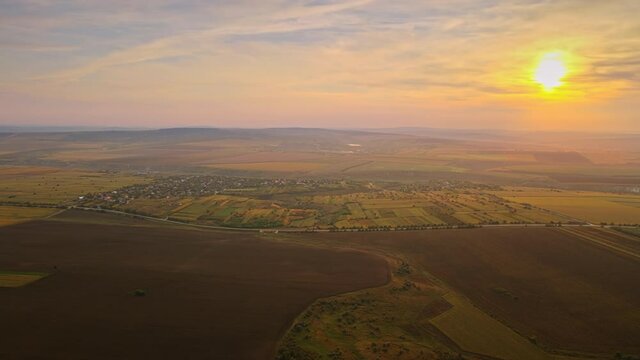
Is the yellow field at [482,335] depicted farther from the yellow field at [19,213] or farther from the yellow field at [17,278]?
the yellow field at [19,213]

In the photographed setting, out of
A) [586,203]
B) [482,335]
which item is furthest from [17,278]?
[586,203]

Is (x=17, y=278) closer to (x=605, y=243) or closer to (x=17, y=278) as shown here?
(x=17, y=278)

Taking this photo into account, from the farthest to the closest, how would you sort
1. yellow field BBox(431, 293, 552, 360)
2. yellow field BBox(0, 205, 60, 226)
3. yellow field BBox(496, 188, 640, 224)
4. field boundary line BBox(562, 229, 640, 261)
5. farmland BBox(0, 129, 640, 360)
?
yellow field BBox(496, 188, 640, 224) → yellow field BBox(0, 205, 60, 226) → field boundary line BBox(562, 229, 640, 261) → farmland BBox(0, 129, 640, 360) → yellow field BBox(431, 293, 552, 360)

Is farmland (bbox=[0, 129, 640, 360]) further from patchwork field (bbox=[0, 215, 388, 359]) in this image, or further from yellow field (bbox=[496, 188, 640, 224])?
yellow field (bbox=[496, 188, 640, 224])

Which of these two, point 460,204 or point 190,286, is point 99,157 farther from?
point 190,286

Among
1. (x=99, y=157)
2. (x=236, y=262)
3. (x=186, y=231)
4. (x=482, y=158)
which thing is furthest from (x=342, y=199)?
(x=99, y=157)

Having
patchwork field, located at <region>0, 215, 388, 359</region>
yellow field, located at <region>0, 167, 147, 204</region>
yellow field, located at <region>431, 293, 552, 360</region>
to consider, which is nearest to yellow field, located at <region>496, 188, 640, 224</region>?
patchwork field, located at <region>0, 215, 388, 359</region>
